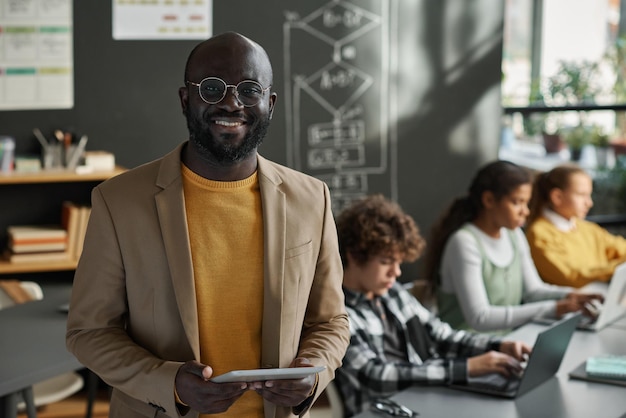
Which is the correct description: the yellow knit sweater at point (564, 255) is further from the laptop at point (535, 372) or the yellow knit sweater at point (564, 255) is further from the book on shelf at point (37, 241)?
the book on shelf at point (37, 241)

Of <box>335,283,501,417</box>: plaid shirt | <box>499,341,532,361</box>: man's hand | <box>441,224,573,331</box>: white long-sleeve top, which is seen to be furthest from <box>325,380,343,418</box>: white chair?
<box>441,224,573,331</box>: white long-sleeve top

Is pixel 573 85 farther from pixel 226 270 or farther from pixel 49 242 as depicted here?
pixel 226 270

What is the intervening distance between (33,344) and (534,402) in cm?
159

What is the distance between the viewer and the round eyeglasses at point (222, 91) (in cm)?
162

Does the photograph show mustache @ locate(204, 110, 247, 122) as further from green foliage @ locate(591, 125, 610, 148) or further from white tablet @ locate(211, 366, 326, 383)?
green foliage @ locate(591, 125, 610, 148)

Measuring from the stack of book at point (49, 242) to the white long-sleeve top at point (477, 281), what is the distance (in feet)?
5.48

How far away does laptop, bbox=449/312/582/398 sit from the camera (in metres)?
2.63

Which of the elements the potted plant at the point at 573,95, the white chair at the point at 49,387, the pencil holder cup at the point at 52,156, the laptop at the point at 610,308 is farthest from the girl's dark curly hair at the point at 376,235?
the potted plant at the point at 573,95

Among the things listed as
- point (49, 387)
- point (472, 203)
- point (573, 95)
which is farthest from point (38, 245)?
point (573, 95)

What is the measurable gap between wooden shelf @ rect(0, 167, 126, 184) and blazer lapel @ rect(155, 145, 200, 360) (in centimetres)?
267

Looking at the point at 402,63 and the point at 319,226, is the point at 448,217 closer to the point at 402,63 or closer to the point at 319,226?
the point at 402,63

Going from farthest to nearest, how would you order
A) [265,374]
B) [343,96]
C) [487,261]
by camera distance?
[343,96] < [487,261] < [265,374]

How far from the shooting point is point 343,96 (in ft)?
16.6

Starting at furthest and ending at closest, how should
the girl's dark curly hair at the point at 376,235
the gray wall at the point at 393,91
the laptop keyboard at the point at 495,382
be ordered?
the gray wall at the point at 393,91, the girl's dark curly hair at the point at 376,235, the laptop keyboard at the point at 495,382
